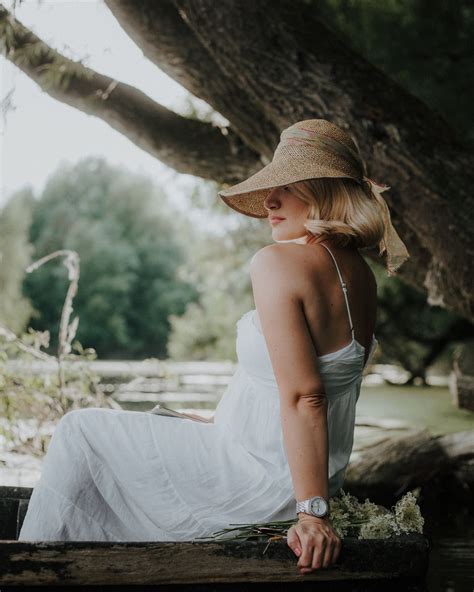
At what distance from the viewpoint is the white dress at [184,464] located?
93.7 inches

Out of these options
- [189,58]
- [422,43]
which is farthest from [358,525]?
[422,43]

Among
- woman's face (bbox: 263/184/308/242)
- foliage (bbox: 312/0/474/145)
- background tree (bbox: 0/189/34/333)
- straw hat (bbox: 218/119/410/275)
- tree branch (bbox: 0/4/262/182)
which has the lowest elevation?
background tree (bbox: 0/189/34/333)

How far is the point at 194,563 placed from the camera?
2168 mm

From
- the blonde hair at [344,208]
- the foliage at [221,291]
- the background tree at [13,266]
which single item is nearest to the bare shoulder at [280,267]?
the blonde hair at [344,208]

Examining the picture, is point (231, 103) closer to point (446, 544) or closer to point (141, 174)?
point (446, 544)

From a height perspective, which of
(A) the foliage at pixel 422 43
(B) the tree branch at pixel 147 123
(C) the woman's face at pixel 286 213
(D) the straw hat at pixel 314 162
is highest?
(A) the foliage at pixel 422 43

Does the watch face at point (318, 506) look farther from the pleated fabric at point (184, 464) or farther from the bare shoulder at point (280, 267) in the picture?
the bare shoulder at point (280, 267)

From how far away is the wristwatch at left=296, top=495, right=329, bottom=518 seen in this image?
7.15 ft

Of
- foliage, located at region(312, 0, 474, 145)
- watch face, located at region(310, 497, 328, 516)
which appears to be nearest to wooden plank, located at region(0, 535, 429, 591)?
watch face, located at region(310, 497, 328, 516)

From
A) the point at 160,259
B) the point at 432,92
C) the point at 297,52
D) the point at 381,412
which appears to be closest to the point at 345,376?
the point at 297,52

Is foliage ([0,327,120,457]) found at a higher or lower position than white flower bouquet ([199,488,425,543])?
lower

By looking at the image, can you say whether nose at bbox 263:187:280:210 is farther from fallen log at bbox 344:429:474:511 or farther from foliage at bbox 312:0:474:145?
foliage at bbox 312:0:474:145

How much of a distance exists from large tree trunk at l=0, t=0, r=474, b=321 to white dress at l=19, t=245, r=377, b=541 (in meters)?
2.68

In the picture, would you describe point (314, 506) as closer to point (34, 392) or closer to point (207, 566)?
point (207, 566)
